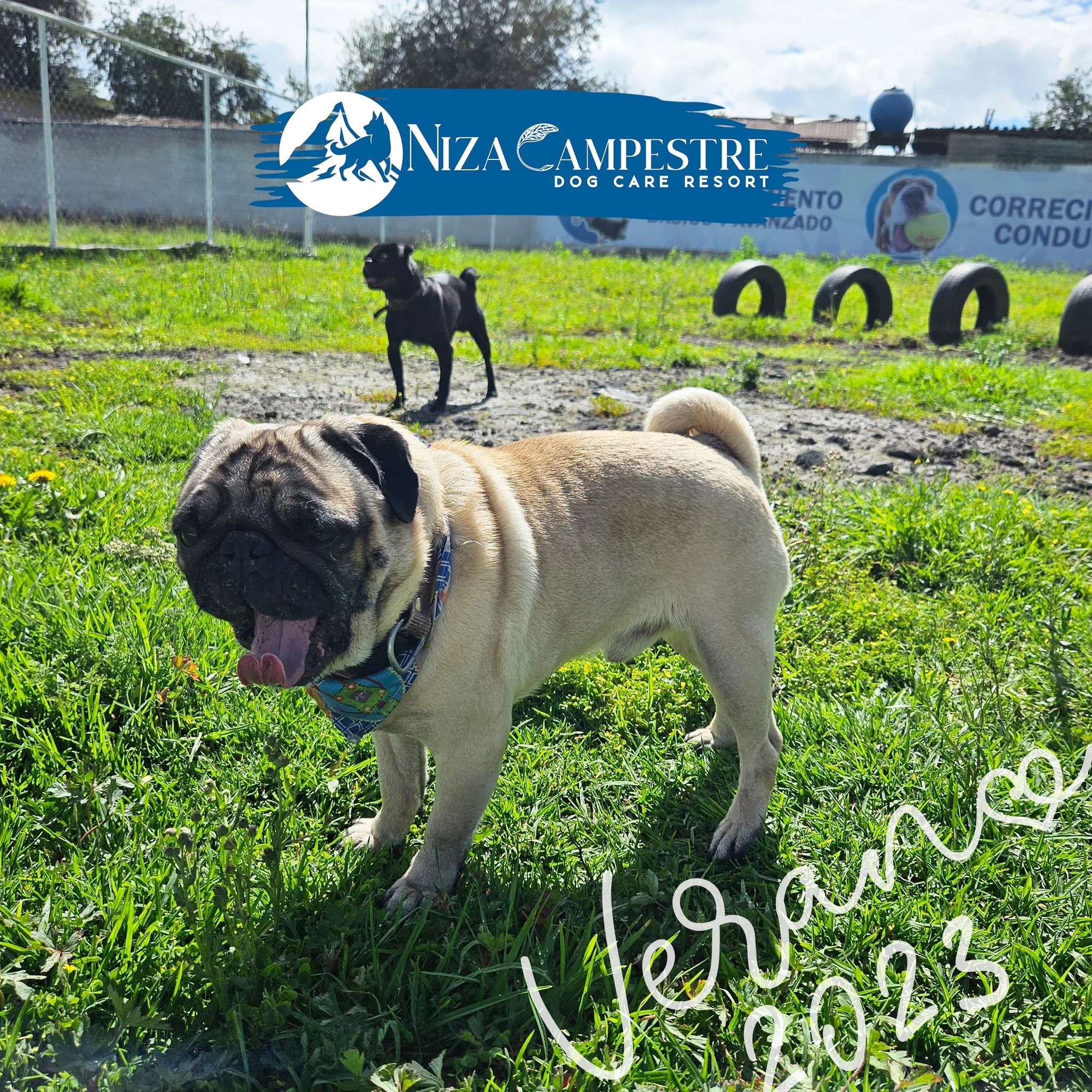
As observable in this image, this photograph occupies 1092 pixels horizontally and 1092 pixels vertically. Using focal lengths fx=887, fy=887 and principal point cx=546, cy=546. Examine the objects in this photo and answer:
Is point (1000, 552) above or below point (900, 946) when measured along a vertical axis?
above

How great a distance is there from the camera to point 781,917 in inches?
94.3

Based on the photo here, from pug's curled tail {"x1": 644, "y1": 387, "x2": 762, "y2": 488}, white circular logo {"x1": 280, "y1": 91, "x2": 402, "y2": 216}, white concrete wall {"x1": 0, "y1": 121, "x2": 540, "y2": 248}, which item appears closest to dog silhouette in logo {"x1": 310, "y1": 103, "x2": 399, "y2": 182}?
white circular logo {"x1": 280, "y1": 91, "x2": 402, "y2": 216}

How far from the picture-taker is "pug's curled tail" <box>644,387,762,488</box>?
3.17 meters

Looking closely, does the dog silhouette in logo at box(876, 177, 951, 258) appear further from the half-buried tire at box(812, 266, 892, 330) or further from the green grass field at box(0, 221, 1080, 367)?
the half-buried tire at box(812, 266, 892, 330)

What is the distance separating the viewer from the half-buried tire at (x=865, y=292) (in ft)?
42.5

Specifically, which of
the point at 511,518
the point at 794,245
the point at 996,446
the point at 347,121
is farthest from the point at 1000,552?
the point at 794,245

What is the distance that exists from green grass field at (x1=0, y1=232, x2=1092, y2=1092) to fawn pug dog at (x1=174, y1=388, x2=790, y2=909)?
0.79ft

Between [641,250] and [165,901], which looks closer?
[165,901]

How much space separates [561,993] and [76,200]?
53.2ft

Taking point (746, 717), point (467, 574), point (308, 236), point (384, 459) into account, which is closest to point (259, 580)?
point (384, 459)

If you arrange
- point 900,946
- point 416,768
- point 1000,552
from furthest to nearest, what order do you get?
point 1000,552
point 416,768
point 900,946

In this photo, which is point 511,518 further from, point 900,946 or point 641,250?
point 641,250

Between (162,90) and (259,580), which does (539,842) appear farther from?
(162,90)

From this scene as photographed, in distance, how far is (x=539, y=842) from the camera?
278 cm
